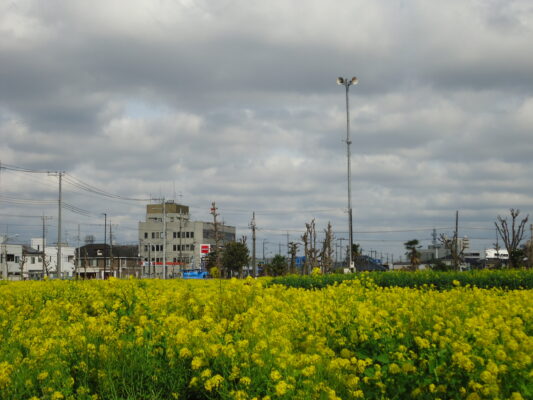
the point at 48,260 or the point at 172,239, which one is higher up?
the point at 172,239

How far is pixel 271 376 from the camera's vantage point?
5.06 m

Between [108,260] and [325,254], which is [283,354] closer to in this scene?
→ [325,254]

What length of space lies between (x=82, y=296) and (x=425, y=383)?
8886mm

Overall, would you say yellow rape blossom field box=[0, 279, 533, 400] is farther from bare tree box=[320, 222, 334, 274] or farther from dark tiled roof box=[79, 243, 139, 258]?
dark tiled roof box=[79, 243, 139, 258]

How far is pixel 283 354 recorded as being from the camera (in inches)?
222

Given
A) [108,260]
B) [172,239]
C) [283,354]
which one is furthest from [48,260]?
[283,354]

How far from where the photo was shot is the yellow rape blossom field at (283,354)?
526 cm

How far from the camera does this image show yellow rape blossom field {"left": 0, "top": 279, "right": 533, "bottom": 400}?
207 inches

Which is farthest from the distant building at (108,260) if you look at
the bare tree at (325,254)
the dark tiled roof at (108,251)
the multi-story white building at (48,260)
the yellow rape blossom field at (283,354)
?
the yellow rape blossom field at (283,354)

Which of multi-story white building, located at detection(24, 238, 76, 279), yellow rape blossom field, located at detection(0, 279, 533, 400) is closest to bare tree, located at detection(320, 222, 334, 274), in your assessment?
yellow rape blossom field, located at detection(0, 279, 533, 400)

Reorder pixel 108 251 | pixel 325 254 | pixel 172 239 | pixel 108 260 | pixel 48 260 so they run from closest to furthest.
Result: pixel 325 254, pixel 48 260, pixel 108 260, pixel 108 251, pixel 172 239

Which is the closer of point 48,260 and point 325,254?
point 325,254

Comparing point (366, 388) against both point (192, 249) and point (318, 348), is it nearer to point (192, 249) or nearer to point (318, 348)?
point (318, 348)

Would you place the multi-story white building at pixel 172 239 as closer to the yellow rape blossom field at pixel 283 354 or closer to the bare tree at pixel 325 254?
the bare tree at pixel 325 254
